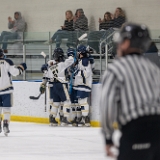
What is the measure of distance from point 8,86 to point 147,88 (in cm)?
772

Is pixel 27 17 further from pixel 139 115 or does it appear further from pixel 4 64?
pixel 139 115

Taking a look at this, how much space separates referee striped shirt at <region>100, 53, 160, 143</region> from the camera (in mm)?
3715

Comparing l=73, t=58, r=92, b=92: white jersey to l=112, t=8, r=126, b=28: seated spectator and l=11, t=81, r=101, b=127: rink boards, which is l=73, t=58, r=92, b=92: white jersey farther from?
l=112, t=8, r=126, b=28: seated spectator

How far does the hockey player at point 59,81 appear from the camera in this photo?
543 inches

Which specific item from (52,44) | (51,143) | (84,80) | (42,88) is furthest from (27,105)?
(51,143)

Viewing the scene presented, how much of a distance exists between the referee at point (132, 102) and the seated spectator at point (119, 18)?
1240 centimetres

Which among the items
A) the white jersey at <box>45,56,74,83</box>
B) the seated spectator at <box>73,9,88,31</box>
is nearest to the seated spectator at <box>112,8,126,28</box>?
the seated spectator at <box>73,9,88,31</box>

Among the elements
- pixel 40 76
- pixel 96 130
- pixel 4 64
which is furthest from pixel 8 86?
pixel 40 76

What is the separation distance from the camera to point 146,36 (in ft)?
12.5

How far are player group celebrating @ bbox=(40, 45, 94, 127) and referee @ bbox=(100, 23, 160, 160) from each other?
970 centimetres

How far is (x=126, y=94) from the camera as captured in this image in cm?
372

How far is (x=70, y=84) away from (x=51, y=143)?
375cm

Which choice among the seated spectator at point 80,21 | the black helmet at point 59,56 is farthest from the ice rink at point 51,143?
the seated spectator at point 80,21

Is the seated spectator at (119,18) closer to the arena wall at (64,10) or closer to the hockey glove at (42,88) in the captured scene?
the arena wall at (64,10)
